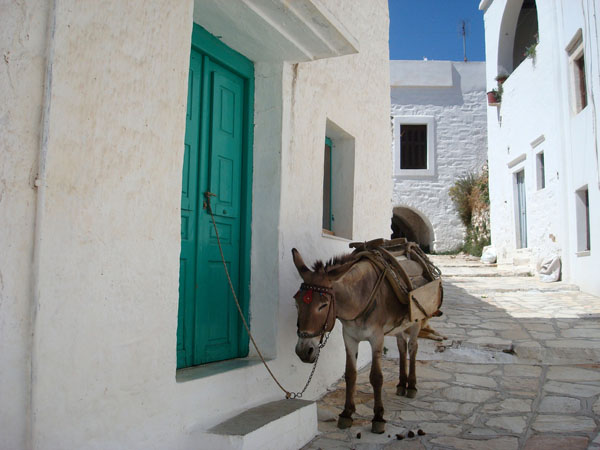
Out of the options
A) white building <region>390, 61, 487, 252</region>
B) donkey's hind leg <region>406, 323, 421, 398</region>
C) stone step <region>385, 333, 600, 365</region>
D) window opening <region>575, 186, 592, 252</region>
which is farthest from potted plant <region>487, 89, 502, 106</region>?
donkey's hind leg <region>406, 323, 421, 398</region>

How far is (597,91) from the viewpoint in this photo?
881cm

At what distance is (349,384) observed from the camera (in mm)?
3686

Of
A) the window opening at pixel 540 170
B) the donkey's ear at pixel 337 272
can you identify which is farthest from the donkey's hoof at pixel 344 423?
the window opening at pixel 540 170

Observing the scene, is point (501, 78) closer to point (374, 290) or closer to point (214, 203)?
point (374, 290)

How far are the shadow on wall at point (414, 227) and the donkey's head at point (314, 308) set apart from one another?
14736mm

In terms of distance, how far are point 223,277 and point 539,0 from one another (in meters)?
11.4

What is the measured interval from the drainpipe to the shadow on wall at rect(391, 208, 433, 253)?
53.2 ft

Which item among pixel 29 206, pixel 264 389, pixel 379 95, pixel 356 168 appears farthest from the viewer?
pixel 379 95

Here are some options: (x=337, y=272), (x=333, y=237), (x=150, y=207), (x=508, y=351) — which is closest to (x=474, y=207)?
(x=508, y=351)

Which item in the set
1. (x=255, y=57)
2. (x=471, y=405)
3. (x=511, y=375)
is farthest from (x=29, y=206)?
(x=511, y=375)

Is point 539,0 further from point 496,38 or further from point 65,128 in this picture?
point 65,128

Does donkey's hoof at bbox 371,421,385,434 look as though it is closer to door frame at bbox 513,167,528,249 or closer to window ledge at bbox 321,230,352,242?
window ledge at bbox 321,230,352,242

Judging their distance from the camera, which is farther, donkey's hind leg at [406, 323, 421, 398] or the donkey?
donkey's hind leg at [406, 323, 421, 398]

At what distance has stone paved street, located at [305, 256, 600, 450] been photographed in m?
3.39
